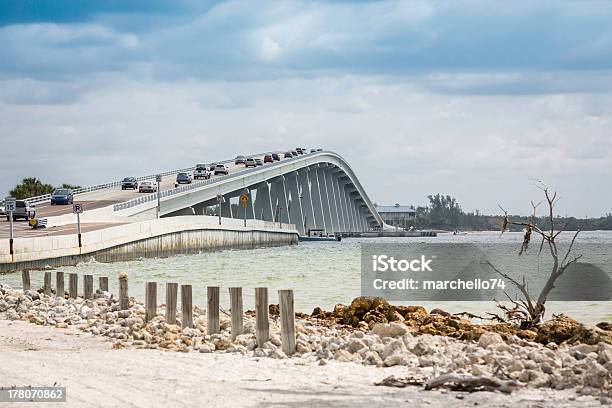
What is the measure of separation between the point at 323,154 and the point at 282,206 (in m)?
12.8

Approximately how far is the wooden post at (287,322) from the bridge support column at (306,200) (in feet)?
423

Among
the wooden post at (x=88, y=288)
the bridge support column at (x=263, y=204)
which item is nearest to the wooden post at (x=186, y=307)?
the wooden post at (x=88, y=288)

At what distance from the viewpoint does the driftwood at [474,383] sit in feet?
39.8

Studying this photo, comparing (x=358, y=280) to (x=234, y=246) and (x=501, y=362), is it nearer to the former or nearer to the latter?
(x=501, y=362)

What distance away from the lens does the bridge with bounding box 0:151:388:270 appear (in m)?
63.7

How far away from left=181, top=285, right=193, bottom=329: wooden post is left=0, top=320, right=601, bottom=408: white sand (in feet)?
7.03

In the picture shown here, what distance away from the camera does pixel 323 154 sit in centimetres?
14488

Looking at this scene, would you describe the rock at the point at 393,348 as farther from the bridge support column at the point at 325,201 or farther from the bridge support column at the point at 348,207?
the bridge support column at the point at 348,207

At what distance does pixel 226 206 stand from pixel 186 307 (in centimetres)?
10719

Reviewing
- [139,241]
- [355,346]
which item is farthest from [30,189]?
[355,346]

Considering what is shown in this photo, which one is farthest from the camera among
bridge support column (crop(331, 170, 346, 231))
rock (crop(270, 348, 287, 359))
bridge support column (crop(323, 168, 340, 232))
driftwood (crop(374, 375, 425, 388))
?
bridge support column (crop(331, 170, 346, 231))

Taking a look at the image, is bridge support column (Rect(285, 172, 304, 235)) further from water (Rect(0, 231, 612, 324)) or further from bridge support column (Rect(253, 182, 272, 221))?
water (Rect(0, 231, 612, 324))

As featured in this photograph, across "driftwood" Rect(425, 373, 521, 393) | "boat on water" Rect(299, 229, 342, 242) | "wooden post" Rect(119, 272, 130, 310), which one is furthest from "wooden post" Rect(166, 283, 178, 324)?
"boat on water" Rect(299, 229, 342, 242)

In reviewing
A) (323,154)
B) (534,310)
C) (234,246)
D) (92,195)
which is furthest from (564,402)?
(323,154)
